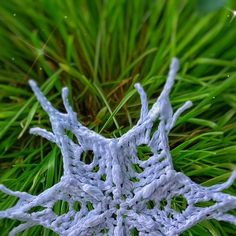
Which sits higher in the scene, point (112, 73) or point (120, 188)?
point (112, 73)

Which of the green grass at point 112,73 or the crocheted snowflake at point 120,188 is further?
the green grass at point 112,73

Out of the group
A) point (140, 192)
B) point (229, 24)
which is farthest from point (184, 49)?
point (140, 192)

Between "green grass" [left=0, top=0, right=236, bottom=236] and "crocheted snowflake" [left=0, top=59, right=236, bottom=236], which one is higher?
"green grass" [left=0, top=0, right=236, bottom=236]

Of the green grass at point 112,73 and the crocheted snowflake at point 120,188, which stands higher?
the green grass at point 112,73

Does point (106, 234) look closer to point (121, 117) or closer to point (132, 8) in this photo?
point (121, 117)

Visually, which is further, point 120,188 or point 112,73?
point 112,73
